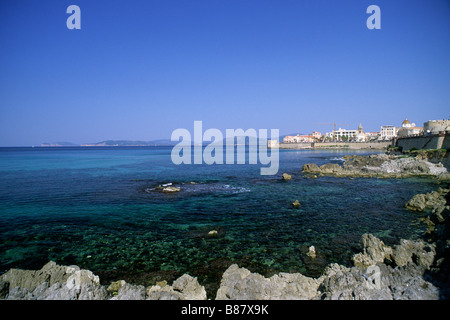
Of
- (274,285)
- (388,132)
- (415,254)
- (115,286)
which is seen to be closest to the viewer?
(274,285)

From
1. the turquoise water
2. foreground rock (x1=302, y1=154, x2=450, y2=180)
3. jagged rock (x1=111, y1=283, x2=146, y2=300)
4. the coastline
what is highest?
the coastline

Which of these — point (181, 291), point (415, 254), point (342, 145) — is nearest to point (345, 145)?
point (342, 145)

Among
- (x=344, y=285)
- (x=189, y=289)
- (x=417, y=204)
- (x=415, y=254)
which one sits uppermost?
(x=344, y=285)

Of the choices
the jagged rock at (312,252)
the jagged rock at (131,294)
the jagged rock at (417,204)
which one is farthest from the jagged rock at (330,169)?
the jagged rock at (131,294)

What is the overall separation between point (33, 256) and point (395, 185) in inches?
1419

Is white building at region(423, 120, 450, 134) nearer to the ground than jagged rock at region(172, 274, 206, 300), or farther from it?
farther from it

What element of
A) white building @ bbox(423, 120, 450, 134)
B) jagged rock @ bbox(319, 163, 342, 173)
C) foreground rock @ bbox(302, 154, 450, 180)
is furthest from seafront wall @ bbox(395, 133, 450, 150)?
jagged rock @ bbox(319, 163, 342, 173)

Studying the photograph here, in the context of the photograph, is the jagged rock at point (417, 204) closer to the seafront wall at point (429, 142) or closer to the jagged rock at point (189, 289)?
the jagged rock at point (189, 289)

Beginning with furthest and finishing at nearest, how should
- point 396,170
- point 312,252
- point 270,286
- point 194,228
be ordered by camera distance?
point 396,170 < point 194,228 < point 312,252 < point 270,286

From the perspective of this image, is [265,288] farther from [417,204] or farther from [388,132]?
[388,132]

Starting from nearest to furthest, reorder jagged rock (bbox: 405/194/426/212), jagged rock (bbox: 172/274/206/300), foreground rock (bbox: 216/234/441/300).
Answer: foreground rock (bbox: 216/234/441/300) → jagged rock (bbox: 172/274/206/300) → jagged rock (bbox: 405/194/426/212)

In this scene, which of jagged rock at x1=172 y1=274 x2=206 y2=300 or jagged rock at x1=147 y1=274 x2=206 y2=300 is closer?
jagged rock at x1=147 y1=274 x2=206 y2=300

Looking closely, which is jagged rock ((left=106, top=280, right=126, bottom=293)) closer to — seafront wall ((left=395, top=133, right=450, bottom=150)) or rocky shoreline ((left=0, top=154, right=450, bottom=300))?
rocky shoreline ((left=0, top=154, right=450, bottom=300))

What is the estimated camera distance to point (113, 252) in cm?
1277
